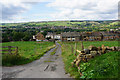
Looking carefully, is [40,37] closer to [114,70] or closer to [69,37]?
[69,37]

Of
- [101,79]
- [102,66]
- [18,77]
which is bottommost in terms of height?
[18,77]

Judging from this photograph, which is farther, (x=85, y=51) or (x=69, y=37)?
(x=69, y=37)

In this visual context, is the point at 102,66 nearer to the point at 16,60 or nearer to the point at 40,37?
the point at 16,60

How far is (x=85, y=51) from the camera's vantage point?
11.1 m

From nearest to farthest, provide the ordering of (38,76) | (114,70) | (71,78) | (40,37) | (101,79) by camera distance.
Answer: (101,79)
(114,70)
(71,78)
(38,76)
(40,37)

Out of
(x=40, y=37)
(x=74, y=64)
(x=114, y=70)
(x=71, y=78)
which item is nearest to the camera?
(x=114, y=70)

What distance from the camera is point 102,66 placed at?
25.6 feet

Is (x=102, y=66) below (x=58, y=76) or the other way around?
the other way around

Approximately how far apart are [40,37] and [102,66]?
8489 cm

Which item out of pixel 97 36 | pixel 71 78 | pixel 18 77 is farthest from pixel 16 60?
pixel 97 36

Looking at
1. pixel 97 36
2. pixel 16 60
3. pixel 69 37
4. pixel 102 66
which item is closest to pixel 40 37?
pixel 69 37

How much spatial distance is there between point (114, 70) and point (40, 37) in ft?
280

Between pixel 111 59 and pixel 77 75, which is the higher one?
pixel 111 59

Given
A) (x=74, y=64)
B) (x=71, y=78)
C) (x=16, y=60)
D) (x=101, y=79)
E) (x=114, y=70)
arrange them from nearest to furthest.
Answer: (x=101, y=79)
(x=114, y=70)
(x=71, y=78)
(x=74, y=64)
(x=16, y=60)
